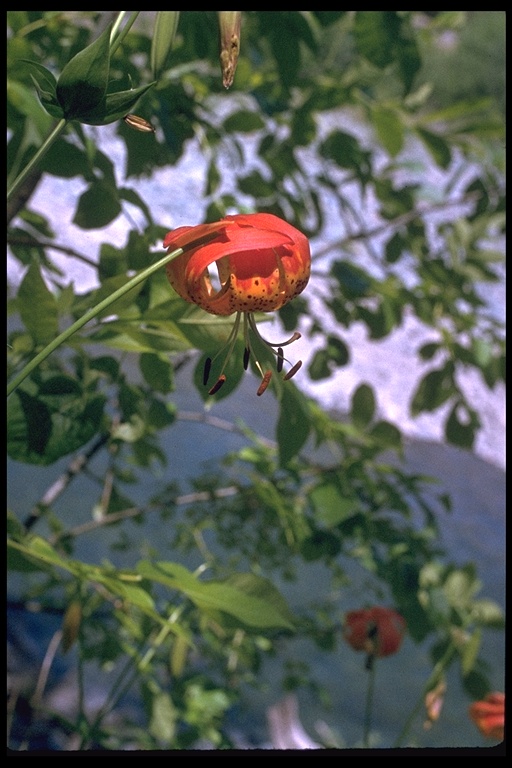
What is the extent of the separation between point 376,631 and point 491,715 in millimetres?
109

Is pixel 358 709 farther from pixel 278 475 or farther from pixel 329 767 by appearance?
pixel 329 767

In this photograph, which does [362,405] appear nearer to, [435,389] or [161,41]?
[435,389]

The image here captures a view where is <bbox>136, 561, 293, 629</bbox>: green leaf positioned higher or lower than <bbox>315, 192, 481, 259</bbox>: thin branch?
lower

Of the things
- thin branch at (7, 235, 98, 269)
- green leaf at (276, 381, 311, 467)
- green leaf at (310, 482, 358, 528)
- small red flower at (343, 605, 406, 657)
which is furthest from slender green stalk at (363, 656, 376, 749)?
thin branch at (7, 235, 98, 269)

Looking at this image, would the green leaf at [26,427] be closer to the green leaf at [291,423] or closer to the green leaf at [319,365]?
the green leaf at [291,423]

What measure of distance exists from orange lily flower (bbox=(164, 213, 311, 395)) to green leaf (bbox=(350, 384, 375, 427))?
36 cm

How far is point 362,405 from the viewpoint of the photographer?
556 mm

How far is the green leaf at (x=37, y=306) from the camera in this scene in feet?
0.84

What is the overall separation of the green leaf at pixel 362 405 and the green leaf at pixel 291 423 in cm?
22

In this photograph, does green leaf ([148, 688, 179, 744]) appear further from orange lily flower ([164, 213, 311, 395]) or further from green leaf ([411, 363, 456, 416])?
orange lily flower ([164, 213, 311, 395])

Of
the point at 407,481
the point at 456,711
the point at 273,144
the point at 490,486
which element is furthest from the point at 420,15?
the point at 456,711

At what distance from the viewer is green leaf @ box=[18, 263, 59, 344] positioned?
0.84ft

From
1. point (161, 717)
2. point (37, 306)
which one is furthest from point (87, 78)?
point (161, 717)

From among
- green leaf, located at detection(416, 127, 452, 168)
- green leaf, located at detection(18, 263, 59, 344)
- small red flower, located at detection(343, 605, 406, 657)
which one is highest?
green leaf, located at detection(416, 127, 452, 168)
